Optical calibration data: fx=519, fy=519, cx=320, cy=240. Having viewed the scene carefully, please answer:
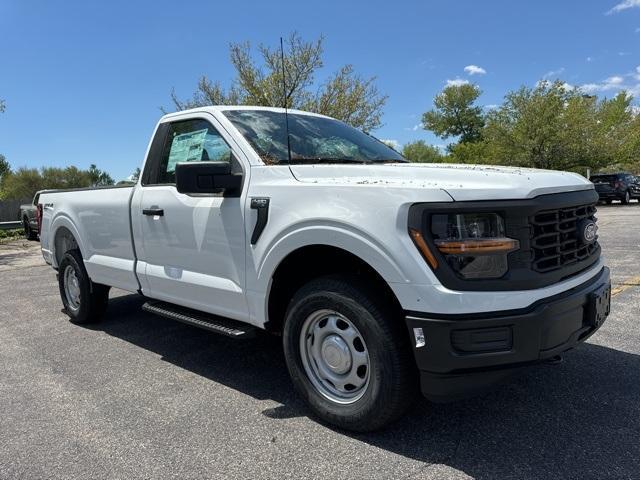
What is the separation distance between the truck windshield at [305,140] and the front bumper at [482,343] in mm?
1601

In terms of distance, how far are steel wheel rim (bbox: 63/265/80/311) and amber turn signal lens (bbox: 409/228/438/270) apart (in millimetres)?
4407

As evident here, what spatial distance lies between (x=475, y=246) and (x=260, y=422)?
171 cm

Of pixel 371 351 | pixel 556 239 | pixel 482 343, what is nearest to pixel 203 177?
pixel 371 351

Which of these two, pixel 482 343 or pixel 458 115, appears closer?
pixel 482 343

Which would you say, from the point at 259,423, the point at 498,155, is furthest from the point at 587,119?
the point at 259,423

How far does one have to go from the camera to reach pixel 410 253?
2.51 meters

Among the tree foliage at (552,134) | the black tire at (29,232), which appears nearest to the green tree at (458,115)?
the tree foliage at (552,134)

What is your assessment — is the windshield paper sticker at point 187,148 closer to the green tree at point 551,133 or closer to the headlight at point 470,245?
the headlight at point 470,245

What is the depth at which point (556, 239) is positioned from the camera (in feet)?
8.93

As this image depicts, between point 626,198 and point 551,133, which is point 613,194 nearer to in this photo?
point 626,198

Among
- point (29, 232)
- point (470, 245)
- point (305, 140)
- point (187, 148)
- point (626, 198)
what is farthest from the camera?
point (626, 198)

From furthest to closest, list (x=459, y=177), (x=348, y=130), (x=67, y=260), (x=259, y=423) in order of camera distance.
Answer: (x=67, y=260)
(x=348, y=130)
(x=259, y=423)
(x=459, y=177)

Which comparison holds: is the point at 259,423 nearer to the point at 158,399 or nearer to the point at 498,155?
the point at 158,399

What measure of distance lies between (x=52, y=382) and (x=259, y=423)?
74.3 inches
